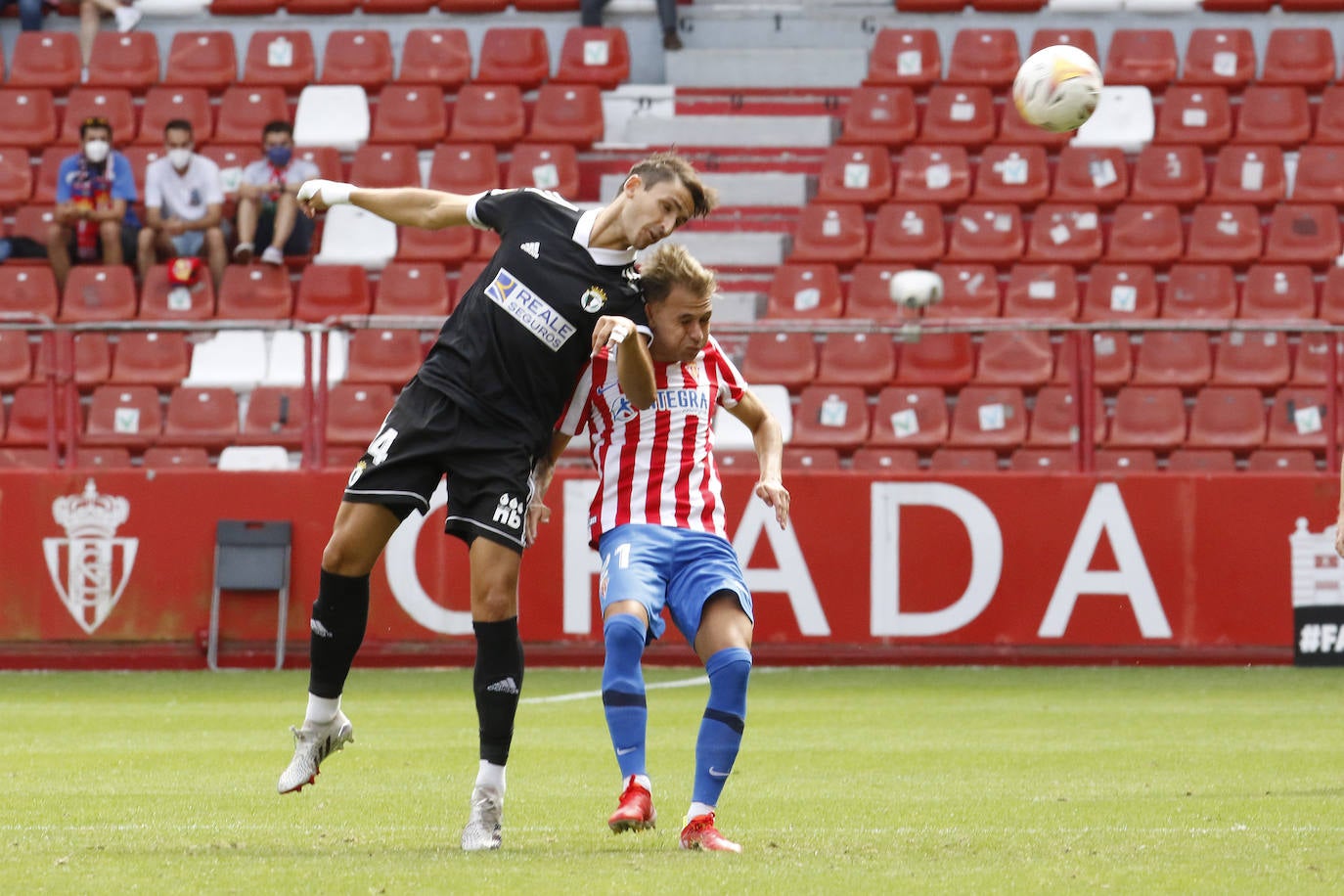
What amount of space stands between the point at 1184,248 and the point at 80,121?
10.2 metres

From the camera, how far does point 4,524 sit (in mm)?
12703

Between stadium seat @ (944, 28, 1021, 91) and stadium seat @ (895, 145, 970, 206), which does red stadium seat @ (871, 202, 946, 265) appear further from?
stadium seat @ (944, 28, 1021, 91)

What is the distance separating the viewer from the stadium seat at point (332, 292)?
16562mm

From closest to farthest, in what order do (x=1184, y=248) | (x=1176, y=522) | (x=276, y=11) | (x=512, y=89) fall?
(x=1176, y=522)
(x=1184, y=248)
(x=512, y=89)
(x=276, y=11)

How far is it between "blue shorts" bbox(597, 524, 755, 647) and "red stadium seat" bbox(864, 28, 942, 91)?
13.2m

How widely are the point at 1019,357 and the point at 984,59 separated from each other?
6291mm

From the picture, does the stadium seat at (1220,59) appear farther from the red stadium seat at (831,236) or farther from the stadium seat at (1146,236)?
the red stadium seat at (831,236)

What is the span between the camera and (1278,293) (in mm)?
15750

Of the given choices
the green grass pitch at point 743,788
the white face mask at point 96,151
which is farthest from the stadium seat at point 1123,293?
the white face mask at point 96,151

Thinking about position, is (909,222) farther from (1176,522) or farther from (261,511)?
(261,511)

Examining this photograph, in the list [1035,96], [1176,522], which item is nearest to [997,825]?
[1035,96]

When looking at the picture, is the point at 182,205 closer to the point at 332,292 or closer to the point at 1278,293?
the point at 332,292

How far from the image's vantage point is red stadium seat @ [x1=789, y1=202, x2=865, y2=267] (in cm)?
1675

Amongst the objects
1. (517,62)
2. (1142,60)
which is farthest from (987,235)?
(517,62)
